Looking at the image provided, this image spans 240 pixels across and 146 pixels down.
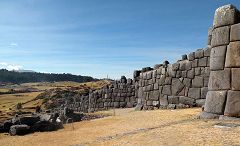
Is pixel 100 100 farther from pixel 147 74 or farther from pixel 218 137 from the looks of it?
pixel 218 137

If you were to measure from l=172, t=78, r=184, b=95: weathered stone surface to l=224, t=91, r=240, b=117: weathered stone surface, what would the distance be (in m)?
6.83

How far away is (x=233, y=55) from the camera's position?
11.2 m

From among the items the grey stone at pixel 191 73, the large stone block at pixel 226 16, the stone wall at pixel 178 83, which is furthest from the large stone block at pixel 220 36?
the grey stone at pixel 191 73

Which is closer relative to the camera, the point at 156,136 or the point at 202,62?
the point at 156,136

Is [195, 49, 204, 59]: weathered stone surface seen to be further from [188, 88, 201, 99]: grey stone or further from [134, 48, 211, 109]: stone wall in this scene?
[188, 88, 201, 99]: grey stone

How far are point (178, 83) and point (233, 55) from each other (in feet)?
23.3

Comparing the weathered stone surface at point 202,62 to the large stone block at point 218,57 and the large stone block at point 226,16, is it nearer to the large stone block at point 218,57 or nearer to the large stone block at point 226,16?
the large stone block at point 218,57

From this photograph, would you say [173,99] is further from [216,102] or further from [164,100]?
[216,102]

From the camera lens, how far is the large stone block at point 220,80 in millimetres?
11305

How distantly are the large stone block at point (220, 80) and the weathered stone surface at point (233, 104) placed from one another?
35 centimetres

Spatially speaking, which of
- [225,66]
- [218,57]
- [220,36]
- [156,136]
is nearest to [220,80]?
[225,66]

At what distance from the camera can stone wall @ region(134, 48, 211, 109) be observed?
16547 millimetres

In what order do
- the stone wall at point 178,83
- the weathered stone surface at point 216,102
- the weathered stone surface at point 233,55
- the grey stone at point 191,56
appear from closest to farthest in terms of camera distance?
the weathered stone surface at point 233,55 → the weathered stone surface at point 216,102 → the stone wall at point 178,83 → the grey stone at point 191,56

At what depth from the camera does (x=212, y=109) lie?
1155 cm
